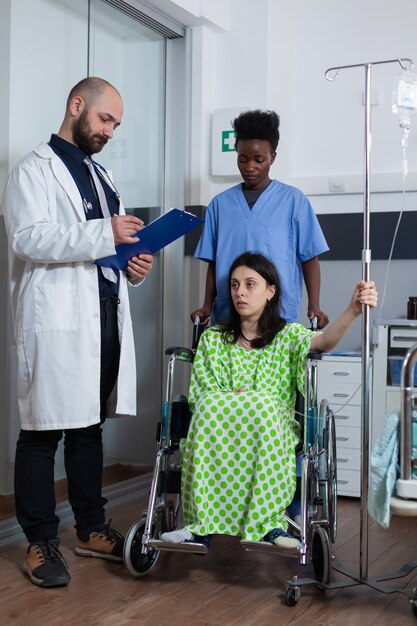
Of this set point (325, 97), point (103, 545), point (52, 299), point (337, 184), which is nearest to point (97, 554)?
point (103, 545)

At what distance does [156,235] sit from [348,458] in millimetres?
1659

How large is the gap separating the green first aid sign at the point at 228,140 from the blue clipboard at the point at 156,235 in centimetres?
136

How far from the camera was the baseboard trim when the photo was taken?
2.84 m

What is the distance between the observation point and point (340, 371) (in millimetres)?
3623

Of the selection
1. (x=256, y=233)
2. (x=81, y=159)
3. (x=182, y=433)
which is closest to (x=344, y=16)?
(x=256, y=233)

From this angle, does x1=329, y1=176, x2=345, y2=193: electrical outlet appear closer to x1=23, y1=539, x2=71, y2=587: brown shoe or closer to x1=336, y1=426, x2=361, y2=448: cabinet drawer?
x1=336, y1=426, x2=361, y2=448: cabinet drawer

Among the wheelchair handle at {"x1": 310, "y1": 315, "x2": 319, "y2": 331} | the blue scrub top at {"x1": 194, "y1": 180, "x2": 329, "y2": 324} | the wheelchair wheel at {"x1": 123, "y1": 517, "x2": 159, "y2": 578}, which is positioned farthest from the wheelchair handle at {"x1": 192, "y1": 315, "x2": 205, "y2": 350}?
the wheelchair wheel at {"x1": 123, "y1": 517, "x2": 159, "y2": 578}

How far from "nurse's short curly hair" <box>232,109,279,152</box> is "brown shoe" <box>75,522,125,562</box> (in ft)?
4.63

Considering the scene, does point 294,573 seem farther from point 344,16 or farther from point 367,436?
point 344,16

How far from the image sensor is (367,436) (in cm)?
228

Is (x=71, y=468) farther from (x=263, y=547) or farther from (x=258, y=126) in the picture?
(x=258, y=126)

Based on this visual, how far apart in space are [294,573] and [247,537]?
1.12ft

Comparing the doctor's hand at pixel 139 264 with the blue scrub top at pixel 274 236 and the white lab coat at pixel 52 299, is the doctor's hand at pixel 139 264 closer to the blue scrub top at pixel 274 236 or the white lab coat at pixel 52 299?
the white lab coat at pixel 52 299

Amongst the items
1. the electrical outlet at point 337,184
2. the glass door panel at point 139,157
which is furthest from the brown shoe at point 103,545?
the electrical outlet at point 337,184
